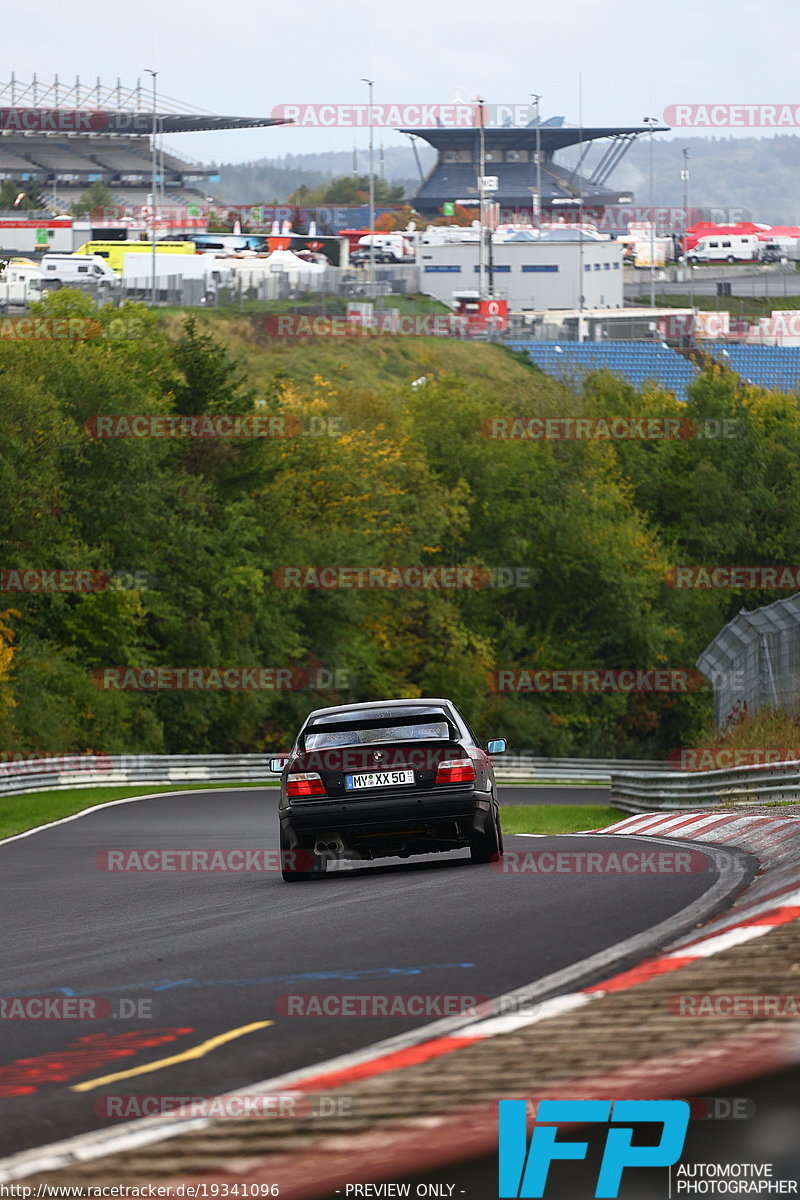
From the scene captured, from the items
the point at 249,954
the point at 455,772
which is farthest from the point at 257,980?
the point at 455,772

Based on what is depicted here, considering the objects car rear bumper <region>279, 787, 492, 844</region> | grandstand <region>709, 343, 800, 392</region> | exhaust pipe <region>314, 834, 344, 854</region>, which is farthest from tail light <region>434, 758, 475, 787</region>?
grandstand <region>709, 343, 800, 392</region>

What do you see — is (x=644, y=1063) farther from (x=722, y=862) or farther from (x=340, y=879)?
(x=340, y=879)

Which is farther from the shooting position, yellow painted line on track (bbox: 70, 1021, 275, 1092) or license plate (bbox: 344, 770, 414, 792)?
license plate (bbox: 344, 770, 414, 792)

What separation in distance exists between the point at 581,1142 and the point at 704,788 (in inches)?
772

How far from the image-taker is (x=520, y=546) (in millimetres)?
68562

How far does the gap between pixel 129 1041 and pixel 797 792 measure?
555 inches

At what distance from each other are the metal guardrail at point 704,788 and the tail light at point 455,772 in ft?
24.5

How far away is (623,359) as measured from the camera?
11288cm

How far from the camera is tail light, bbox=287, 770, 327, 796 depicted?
1335 cm

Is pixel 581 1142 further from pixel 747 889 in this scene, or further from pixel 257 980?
pixel 747 889

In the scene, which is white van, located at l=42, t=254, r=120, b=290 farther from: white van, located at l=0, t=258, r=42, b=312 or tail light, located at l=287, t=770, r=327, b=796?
tail light, located at l=287, t=770, r=327, b=796

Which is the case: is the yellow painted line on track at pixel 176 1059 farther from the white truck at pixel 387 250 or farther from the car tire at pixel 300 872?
the white truck at pixel 387 250

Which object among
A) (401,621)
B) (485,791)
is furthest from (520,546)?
(485,791)

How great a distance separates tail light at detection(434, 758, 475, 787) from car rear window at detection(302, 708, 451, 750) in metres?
0.25
